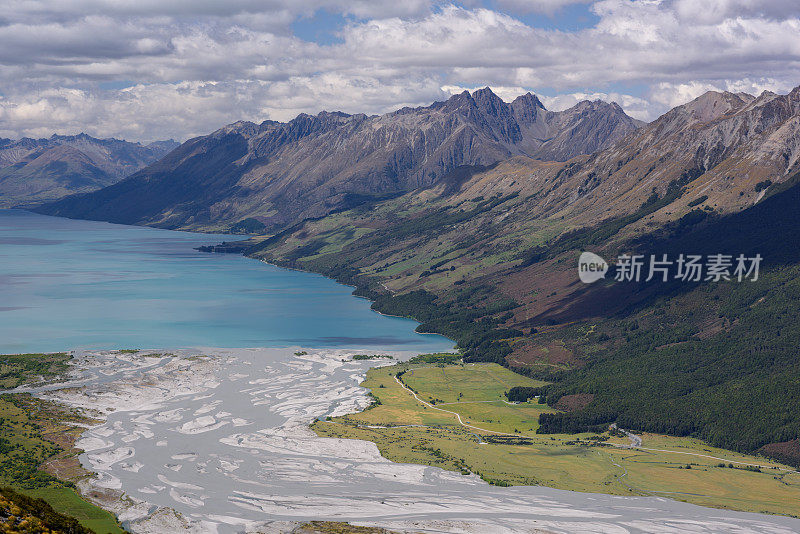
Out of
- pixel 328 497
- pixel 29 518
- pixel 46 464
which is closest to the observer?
pixel 29 518

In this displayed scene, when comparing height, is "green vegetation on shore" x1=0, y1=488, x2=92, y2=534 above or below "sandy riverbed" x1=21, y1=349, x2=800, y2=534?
above

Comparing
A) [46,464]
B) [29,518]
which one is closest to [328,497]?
[46,464]

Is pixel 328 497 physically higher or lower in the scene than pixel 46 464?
higher

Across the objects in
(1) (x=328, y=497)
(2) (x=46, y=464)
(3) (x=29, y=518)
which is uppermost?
(3) (x=29, y=518)

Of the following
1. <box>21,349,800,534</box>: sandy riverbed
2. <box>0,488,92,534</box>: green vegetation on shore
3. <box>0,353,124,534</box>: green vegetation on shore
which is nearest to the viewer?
<box>0,488,92,534</box>: green vegetation on shore

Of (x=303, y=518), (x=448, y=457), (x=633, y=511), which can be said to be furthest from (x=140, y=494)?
(x=633, y=511)

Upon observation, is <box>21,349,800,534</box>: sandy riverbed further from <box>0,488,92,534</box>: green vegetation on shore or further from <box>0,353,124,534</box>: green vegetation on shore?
<box>0,488,92,534</box>: green vegetation on shore

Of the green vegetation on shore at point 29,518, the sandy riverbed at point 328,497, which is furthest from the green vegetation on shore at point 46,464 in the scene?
the sandy riverbed at point 328,497

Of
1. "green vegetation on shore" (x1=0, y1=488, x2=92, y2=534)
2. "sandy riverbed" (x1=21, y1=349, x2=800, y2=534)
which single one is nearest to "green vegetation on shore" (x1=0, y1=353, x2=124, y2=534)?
"green vegetation on shore" (x1=0, y1=488, x2=92, y2=534)

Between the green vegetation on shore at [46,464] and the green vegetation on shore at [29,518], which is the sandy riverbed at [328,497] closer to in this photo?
the green vegetation on shore at [46,464]

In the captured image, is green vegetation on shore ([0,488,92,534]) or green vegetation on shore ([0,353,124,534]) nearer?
green vegetation on shore ([0,488,92,534])

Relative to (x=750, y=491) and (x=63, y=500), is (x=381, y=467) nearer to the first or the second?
(x=63, y=500)

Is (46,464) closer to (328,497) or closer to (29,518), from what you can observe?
(328,497)
